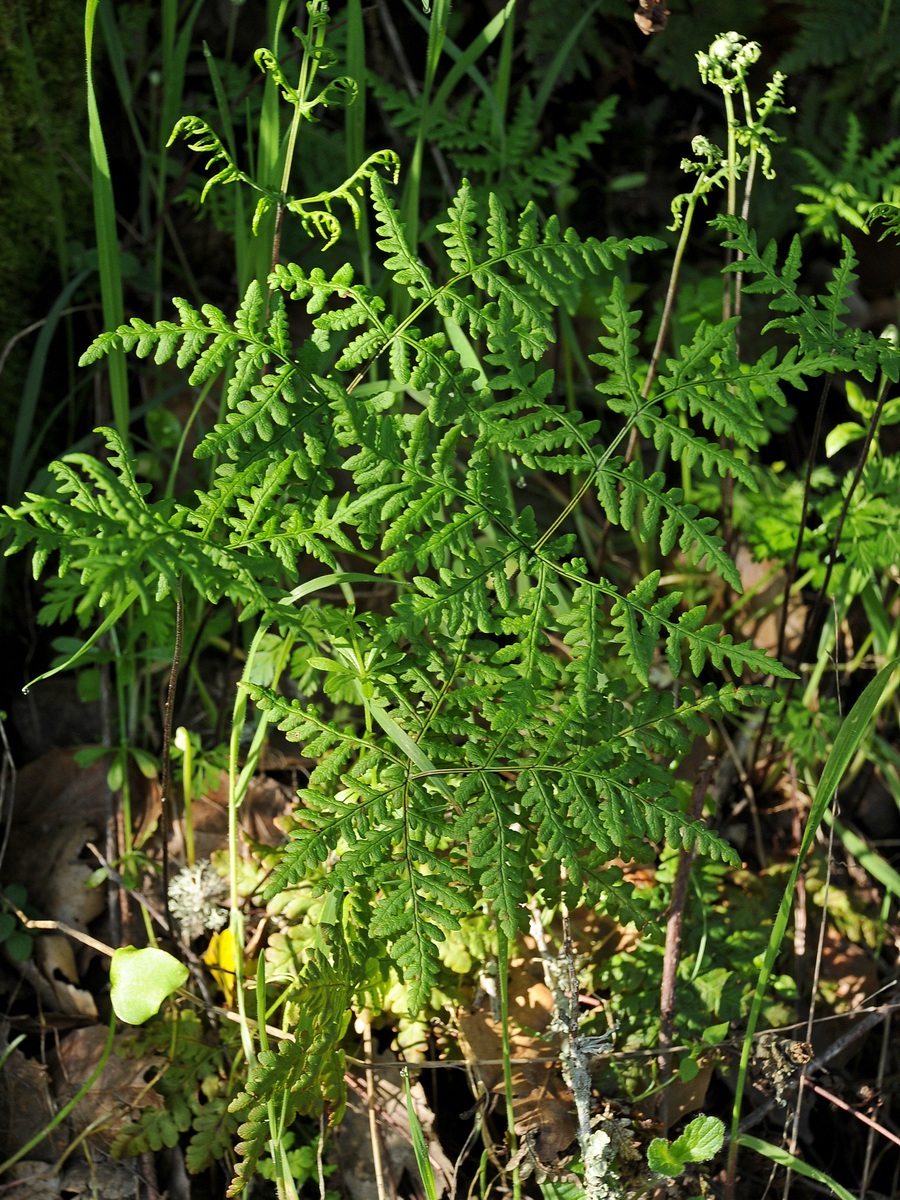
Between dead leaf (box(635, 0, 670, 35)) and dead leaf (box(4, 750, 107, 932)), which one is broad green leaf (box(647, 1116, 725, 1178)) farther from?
dead leaf (box(635, 0, 670, 35))

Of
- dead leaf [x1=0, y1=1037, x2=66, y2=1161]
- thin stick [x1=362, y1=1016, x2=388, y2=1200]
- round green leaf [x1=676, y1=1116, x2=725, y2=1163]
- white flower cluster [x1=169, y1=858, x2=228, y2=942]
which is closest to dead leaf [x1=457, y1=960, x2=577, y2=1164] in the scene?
thin stick [x1=362, y1=1016, x2=388, y2=1200]

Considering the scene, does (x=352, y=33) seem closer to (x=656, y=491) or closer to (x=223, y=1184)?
(x=656, y=491)

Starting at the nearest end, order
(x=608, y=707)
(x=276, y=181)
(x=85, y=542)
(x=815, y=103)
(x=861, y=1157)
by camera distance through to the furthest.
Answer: (x=85, y=542), (x=608, y=707), (x=276, y=181), (x=861, y=1157), (x=815, y=103)

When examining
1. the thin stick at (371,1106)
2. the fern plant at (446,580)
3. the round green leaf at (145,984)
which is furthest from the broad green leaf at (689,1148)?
the round green leaf at (145,984)

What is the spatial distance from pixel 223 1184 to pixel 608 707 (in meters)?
1.26

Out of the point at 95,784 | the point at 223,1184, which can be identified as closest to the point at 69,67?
the point at 95,784

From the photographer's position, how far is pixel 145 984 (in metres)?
1.84

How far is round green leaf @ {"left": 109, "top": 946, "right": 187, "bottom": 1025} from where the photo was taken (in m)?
1.83

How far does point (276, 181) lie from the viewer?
6.81ft

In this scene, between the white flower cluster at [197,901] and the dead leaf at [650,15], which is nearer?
the dead leaf at [650,15]

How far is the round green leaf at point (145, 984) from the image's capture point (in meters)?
1.83

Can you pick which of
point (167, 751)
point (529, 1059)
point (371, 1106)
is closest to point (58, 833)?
point (167, 751)

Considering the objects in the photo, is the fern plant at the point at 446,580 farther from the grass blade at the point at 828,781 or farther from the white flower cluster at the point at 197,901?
the white flower cluster at the point at 197,901

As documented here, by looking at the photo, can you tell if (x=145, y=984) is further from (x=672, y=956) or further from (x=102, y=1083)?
(x=672, y=956)
